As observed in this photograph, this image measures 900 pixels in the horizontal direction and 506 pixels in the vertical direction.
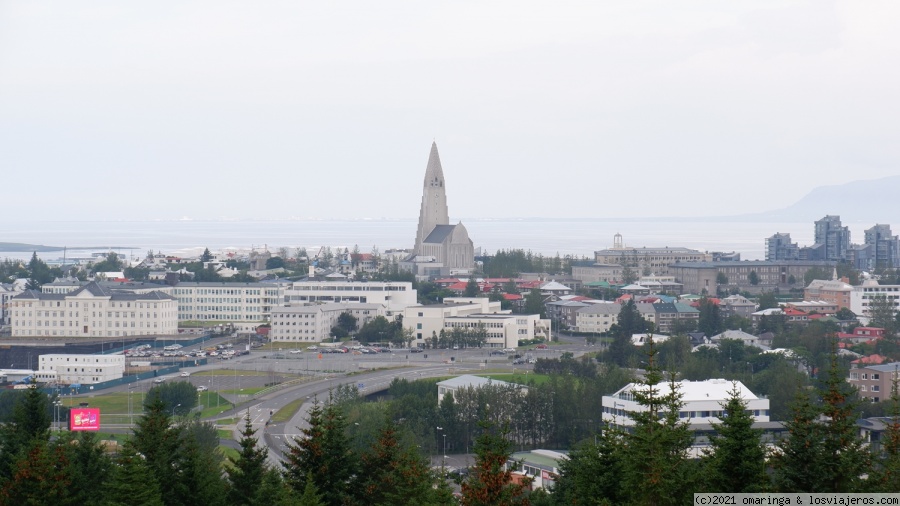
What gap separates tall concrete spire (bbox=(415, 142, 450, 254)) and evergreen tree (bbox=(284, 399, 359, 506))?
167 feet

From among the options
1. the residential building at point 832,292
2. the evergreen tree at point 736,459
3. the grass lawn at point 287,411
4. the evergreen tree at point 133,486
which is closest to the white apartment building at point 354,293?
the residential building at point 832,292

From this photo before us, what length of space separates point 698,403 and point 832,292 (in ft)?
86.7

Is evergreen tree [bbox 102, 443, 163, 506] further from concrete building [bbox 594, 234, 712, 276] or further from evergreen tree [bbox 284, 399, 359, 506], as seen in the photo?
concrete building [bbox 594, 234, 712, 276]

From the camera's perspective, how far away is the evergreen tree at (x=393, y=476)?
10.2m

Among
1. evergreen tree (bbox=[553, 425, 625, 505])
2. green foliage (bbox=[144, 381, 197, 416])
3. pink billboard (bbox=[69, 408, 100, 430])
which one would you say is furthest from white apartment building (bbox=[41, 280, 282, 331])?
evergreen tree (bbox=[553, 425, 625, 505])

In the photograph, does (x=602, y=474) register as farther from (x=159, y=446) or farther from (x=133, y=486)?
(x=159, y=446)

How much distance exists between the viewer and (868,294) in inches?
1694

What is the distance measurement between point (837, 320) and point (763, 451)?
1176 inches

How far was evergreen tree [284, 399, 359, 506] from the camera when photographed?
1073 centimetres

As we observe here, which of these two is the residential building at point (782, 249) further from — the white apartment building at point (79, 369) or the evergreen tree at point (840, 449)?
the evergreen tree at point (840, 449)

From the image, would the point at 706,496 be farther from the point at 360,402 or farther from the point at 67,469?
the point at 360,402

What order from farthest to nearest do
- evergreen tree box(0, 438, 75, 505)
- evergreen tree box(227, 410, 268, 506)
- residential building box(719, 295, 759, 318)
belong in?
residential building box(719, 295, 759, 318) → evergreen tree box(227, 410, 268, 506) → evergreen tree box(0, 438, 75, 505)

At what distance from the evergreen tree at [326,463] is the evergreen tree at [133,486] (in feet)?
3.52

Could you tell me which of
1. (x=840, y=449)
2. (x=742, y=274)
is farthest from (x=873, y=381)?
(x=742, y=274)
